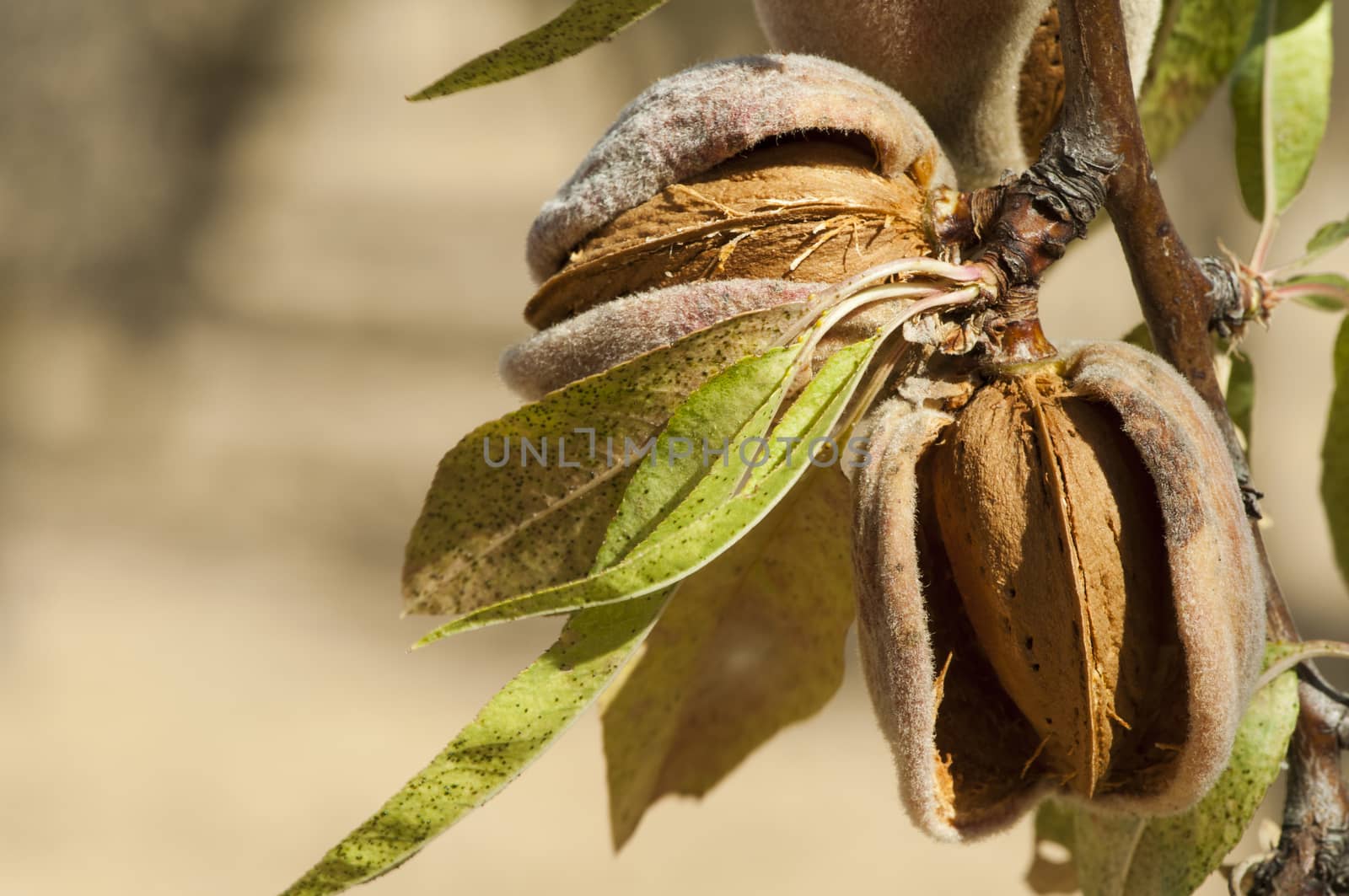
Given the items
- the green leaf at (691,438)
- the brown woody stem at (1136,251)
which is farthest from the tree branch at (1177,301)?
the green leaf at (691,438)

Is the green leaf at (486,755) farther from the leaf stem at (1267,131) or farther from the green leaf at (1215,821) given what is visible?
the leaf stem at (1267,131)

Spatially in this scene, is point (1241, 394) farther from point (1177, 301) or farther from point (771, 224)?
point (771, 224)

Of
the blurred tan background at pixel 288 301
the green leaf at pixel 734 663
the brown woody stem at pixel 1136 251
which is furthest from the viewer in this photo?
the blurred tan background at pixel 288 301

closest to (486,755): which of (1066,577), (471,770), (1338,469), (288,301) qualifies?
(471,770)

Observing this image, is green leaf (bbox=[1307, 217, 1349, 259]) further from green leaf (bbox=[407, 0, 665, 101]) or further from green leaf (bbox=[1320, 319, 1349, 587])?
green leaf (bbox=[407, 0, 665, 101])

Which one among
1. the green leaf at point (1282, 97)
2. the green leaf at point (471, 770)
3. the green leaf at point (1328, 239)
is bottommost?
the green leaf at point (471, 770)

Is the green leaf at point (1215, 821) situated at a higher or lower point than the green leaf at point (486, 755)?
lower
